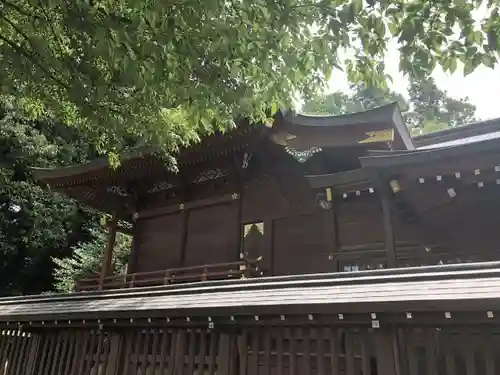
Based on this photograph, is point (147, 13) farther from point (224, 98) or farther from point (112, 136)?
point (112, 136)

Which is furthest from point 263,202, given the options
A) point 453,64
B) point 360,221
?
point 453,64

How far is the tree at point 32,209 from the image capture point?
16391mm

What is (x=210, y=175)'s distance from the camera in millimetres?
9383

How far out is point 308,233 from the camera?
7.88 meters

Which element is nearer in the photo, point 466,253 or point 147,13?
point 147,13

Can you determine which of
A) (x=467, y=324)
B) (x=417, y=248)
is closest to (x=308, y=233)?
(x=417, y=248)

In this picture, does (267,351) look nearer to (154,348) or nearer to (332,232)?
(154,348)

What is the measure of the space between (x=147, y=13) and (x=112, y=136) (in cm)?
232

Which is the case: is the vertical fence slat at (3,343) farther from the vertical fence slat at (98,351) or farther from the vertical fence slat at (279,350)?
the vertical fence slat at (279,350)

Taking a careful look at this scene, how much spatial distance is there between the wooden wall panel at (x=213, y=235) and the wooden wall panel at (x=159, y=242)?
0.33 m

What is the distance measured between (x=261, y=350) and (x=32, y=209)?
1540 centimetres

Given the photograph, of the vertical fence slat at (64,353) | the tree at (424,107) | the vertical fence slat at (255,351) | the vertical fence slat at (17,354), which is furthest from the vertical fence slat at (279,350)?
the tree at (424,107)

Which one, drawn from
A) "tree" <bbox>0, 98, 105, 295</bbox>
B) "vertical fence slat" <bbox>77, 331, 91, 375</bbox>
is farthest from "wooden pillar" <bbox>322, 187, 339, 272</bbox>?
"tree" <bbox>0, 98, 105, 295</bbox>

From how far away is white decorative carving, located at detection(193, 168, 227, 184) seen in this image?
9245mm
